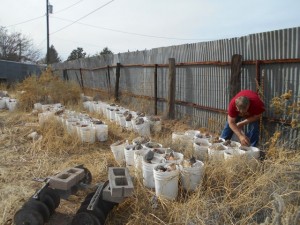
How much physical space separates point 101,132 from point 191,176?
10.7ft

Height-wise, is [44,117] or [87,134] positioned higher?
[44,117]

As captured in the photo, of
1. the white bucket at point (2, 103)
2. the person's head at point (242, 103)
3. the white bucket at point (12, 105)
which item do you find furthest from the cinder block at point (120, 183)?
the white bucket at point (2, 103)

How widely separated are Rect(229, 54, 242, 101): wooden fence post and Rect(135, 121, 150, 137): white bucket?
73.3 inches

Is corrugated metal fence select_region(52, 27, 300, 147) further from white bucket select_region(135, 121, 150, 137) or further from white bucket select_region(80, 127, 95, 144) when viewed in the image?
white bucket select_region(80, 127, 95, 144)

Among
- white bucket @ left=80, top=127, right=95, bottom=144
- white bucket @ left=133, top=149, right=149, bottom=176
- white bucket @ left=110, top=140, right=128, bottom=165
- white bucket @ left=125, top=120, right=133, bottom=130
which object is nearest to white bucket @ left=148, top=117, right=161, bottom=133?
white bucket @ left=125, top=120, right=133, bottom=130

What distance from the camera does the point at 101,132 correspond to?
6383 millimetres

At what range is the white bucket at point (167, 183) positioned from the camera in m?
3.33

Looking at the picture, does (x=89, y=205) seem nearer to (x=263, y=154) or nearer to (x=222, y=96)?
(x=263, y=154)

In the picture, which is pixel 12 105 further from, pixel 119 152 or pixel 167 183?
pixel 167 183

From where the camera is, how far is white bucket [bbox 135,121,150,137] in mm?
6469

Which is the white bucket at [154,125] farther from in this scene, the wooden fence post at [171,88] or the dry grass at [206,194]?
the dry grass at [206,194]

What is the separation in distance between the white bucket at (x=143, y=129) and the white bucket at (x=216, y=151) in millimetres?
2335

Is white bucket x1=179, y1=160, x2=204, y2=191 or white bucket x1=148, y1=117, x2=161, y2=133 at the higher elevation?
white bucket x1=148, y1=117, x2=161, y2=133

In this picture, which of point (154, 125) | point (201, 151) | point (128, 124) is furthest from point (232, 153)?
point (128, 124)
